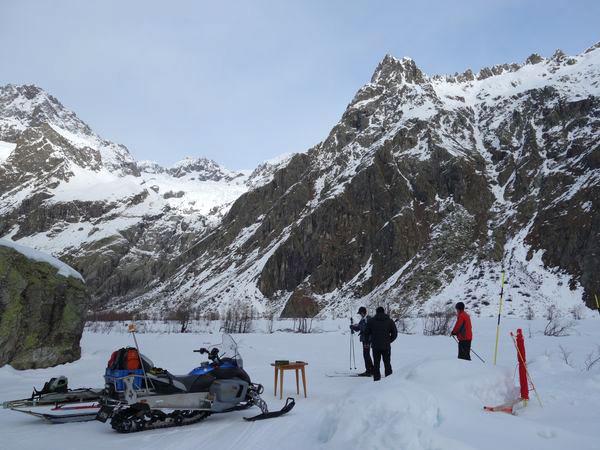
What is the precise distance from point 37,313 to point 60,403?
24.0 ft

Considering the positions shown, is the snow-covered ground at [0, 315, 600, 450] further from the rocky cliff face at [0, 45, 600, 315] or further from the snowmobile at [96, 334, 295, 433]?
the rocky cliff face at [0, 45, 600, 315]

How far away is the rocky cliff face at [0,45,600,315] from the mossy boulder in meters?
48.6

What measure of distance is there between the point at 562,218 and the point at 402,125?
141ft

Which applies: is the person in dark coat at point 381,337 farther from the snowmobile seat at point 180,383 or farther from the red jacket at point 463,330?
the snowmobile seat at point 180,383

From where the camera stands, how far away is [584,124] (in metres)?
83.3

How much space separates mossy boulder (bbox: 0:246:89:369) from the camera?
581 inches

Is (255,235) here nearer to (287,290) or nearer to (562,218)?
(287,290)

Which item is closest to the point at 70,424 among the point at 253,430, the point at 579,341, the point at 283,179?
the point at 253,430

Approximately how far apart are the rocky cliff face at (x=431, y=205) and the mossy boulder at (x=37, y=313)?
48604 mm

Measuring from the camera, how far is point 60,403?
9641 mm

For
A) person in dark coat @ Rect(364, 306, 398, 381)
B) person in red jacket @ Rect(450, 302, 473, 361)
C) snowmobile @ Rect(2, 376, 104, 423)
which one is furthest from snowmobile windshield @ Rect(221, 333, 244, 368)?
person in red jacket @ Rect(450, 302, 473, 361)

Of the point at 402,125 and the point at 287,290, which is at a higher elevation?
the point at 402,125

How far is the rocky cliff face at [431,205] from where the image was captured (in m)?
65.1

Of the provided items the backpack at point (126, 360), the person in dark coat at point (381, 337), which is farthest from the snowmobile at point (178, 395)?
the person in dark coat at point (381, 337)
